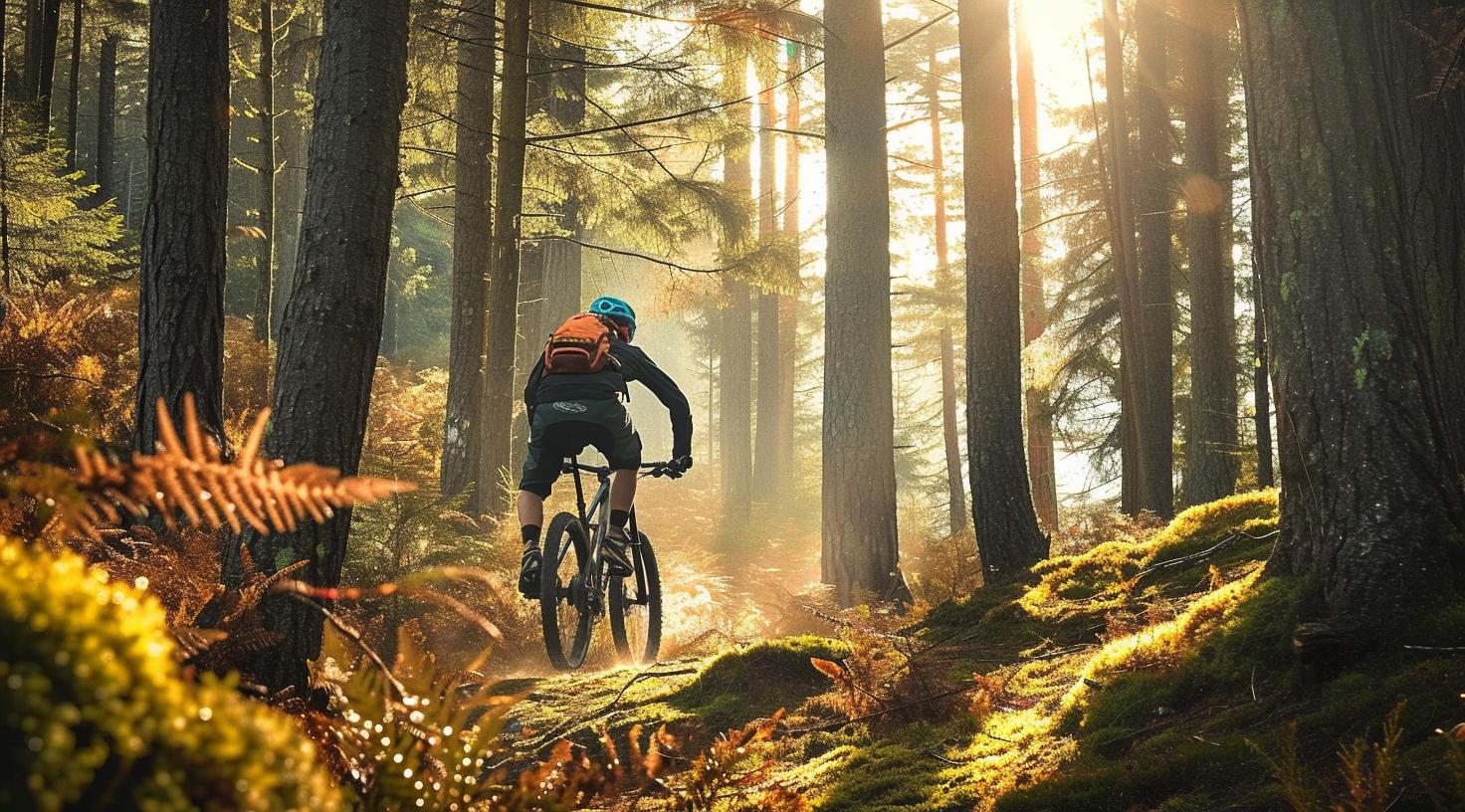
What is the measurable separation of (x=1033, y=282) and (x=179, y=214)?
20172mm

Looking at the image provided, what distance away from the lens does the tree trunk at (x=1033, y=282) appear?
18.1m

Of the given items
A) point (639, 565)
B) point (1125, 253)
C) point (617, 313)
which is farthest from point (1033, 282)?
point (617, 313)

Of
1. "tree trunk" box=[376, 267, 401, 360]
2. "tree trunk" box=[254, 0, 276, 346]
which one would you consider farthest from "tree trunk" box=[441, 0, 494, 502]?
"tree trunk" box=[376, 267, 401, 360]

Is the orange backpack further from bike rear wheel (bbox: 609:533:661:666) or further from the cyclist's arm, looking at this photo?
bike rear wheel (bbox: 609:533:661:666)

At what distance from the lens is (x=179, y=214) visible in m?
6.45

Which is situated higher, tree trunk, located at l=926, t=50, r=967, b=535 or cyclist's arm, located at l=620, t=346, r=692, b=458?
tree trunk, located at l=926, t=50, r=967, b=535

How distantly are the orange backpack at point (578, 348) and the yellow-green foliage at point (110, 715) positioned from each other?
5912 millimetres

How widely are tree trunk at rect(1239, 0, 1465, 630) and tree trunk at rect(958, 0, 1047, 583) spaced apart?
4.94m

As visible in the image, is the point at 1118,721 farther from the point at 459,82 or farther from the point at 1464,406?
the point at 459,82

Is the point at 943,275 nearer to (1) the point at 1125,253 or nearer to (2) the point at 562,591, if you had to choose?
(1) the point at 1125,253

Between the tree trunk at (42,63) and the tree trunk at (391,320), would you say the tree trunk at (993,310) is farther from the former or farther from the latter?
the tree trunk at (391,320)

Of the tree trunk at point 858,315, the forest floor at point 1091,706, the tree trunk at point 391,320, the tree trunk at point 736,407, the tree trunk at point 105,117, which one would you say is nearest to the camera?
the forest floor at point 1091,706

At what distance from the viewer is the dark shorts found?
6.71 m

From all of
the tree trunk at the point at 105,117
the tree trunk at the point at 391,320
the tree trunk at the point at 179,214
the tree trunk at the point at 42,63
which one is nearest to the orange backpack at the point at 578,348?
the tree trunk at the point at 179,214
